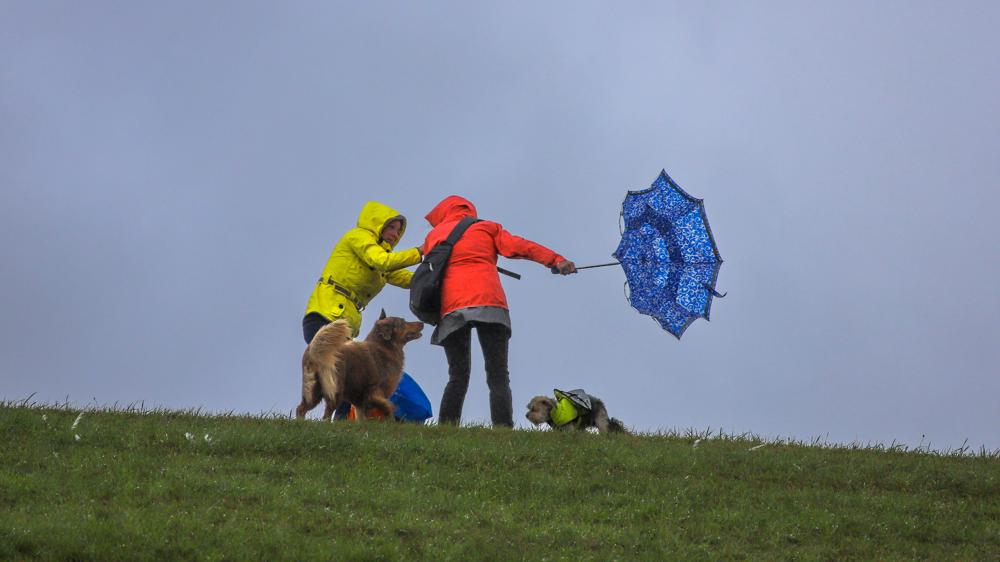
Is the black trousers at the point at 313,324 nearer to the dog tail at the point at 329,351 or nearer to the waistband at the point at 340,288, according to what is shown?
the waistband at the point at 340,288

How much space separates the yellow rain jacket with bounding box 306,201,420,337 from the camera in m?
16.5

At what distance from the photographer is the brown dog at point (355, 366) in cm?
1486

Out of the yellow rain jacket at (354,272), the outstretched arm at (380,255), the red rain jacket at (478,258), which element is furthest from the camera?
the yellow rain jacket at (354,272)

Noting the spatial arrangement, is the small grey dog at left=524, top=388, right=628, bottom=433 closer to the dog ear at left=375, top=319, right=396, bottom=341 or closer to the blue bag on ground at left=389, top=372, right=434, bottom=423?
the blue bag on ground at left=389, top=372, right=434, bottom=423

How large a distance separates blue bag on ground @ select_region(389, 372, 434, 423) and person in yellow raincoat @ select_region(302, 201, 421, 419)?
2.54 feet

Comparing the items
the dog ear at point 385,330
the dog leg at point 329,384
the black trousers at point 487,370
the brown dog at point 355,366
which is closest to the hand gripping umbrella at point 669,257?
the black trousers at point 487,370

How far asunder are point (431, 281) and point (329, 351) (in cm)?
153

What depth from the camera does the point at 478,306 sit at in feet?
48.6

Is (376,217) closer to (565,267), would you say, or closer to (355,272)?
(355,272)

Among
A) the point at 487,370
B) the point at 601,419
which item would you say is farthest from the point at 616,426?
the point at 487,370

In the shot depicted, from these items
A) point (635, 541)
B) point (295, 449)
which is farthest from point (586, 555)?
point (295, 449)

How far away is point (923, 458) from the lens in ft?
50.1

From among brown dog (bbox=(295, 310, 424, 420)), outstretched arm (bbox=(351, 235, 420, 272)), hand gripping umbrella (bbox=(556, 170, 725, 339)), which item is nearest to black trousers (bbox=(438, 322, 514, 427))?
brown dog (bbox=(295, 310, 424, 420))

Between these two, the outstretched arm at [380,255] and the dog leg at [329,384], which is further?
the outstretched arm at [380,255]
